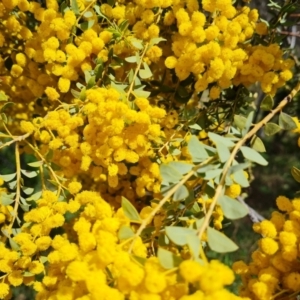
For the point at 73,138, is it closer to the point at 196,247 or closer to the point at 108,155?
the point at 108,155

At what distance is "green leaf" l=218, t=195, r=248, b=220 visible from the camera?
2.08 ft

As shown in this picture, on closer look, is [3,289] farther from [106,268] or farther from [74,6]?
[74,6]

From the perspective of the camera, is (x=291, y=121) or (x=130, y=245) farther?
(x=291, y=121)

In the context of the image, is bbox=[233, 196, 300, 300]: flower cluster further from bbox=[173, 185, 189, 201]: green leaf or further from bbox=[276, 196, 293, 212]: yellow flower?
bbox=[173, 185, 189, 201]: green leaf

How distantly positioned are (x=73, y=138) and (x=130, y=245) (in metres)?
0.31

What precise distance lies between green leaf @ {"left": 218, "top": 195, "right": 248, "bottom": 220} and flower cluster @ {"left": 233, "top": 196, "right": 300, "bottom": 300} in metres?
0.11

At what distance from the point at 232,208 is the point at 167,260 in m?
0.12

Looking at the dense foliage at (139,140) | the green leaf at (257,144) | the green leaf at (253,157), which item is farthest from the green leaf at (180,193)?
the green leaf at (257,144)

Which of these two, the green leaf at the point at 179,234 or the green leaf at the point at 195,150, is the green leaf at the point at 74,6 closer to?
the green leaf at the point at 195,150

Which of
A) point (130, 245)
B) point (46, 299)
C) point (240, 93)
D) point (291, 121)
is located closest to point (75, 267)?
point (130, 245)

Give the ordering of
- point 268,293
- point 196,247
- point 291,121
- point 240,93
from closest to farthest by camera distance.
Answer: point 196,247, point 268,293, point 291,121, point 240,93

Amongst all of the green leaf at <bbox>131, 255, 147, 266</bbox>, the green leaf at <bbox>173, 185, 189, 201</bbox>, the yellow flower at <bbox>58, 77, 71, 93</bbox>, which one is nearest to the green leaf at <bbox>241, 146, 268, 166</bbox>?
A: the green leaf at <bbox>173, 185, 189, 201</bbox>

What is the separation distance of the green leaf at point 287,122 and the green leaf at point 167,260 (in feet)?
1.14

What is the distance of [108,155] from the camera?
84 cm
